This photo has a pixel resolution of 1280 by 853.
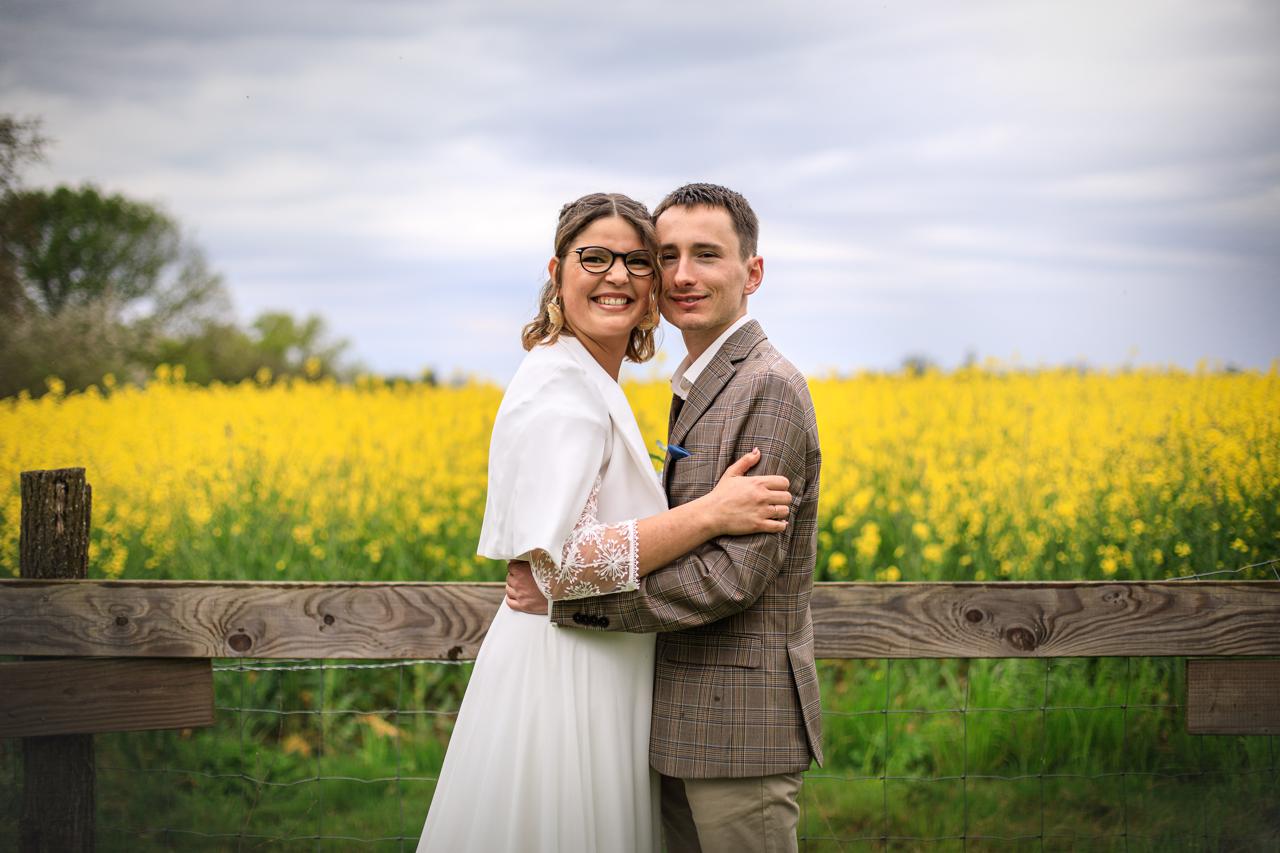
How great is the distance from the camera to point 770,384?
6.11 ft

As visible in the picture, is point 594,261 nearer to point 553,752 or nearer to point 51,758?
point 553,752

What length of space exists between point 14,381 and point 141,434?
1.45 meters

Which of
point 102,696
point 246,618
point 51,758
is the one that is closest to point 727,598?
point 246,618

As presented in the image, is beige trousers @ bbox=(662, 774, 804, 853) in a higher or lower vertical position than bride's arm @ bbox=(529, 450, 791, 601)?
lower

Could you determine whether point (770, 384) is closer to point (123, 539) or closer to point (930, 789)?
point (930, 789)

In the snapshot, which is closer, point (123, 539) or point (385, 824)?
point (385, 824)

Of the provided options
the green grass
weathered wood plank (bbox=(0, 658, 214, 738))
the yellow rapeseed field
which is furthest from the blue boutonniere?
the yellow rapeseed field

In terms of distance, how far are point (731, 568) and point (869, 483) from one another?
2985 mm

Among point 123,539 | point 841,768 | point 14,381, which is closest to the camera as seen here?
point 841,768

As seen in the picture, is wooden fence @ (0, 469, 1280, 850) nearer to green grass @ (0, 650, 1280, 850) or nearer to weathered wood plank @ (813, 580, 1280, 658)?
weathered wood plank @ (813, 580, 1280, 658)

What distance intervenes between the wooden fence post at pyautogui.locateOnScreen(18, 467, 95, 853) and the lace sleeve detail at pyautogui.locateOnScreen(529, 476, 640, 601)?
161 cm

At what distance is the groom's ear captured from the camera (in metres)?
2.04

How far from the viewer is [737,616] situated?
74.1 inches

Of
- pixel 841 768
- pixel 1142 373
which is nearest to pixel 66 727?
pixel 841 768
